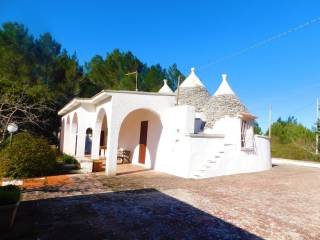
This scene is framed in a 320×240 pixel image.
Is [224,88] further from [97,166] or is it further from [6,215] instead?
[6,215]

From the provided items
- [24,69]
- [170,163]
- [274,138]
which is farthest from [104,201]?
[274,138]

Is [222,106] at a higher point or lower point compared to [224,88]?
lower

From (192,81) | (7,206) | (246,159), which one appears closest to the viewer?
(7,206)

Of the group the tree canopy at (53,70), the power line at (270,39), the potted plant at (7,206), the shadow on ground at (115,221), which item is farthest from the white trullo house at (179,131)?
the tree canopy at (53,70)

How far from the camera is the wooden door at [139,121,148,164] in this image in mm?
16609

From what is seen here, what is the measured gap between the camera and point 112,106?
1270cm

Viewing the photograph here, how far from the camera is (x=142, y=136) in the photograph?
16953mm

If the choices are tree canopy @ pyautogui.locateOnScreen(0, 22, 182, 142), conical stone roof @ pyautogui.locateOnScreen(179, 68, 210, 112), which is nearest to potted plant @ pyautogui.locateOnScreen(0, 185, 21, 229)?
conical stone roof @ pyautogui.locateOnScreen(179, 68, 210, 112)

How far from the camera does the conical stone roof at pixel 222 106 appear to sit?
16.1 m

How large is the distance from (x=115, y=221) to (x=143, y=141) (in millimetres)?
10864

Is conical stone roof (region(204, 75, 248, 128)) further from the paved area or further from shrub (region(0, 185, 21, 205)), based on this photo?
shrub (region(0, 185, 21, 205))

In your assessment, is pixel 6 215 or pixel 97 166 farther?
pixel 97 166

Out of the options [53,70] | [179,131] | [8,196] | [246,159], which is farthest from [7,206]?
[53,70]

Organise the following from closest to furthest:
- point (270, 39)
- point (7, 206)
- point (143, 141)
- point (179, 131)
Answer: point (7, 206)
point (270, 39)
point (179, 131)
point (143, 141)
